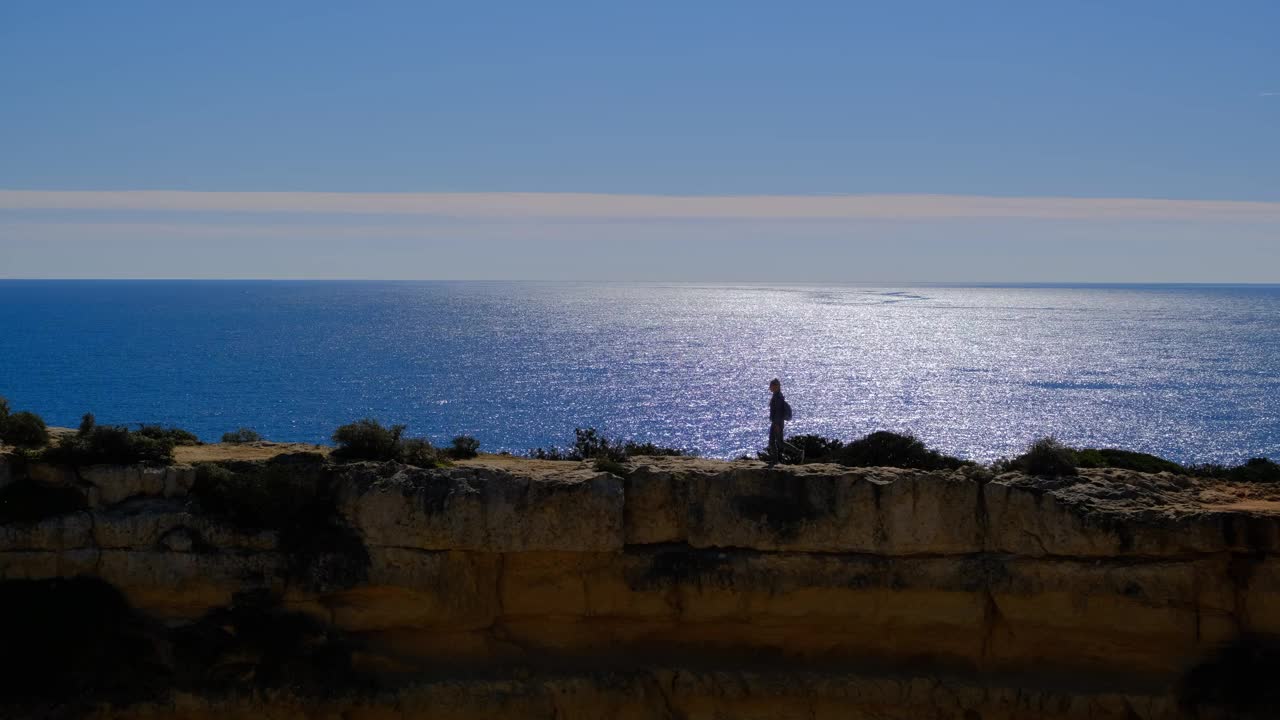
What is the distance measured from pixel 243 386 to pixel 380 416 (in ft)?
64.1

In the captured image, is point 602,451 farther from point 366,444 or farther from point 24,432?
point 24,432

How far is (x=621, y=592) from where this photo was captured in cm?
1920

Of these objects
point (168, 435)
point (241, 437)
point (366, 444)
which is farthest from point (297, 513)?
point (241, 437)

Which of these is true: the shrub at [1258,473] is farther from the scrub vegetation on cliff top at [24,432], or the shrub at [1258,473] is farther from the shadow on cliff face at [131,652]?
the scrub vegetation on cliff top at [24,432]

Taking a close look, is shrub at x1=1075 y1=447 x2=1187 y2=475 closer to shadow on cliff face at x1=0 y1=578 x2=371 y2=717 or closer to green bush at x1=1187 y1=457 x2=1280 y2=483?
green bush at x1=1187 y1=457 x2=1280 y2=483

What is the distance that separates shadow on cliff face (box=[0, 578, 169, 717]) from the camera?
18.2 meters

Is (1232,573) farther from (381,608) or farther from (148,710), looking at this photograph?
(148,710)

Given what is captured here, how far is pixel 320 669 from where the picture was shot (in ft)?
61.2

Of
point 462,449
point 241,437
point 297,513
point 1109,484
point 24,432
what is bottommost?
point 297,513

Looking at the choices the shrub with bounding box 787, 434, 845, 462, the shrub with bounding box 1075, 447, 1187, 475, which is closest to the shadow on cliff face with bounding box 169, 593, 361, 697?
the shrub with bounding box 787, 434, 845, 462

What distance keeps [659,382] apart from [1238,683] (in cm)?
8148

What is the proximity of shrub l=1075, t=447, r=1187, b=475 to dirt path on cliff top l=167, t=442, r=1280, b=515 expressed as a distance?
3.24 ft

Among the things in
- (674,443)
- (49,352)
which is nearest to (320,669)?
(674,443)

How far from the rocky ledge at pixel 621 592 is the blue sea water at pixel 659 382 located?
147 ft
